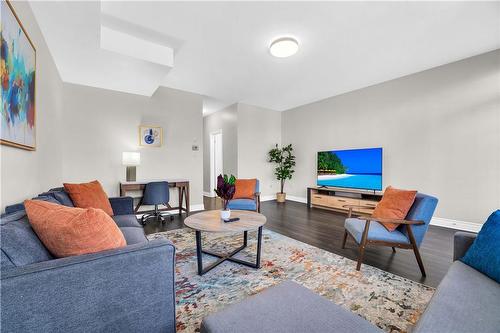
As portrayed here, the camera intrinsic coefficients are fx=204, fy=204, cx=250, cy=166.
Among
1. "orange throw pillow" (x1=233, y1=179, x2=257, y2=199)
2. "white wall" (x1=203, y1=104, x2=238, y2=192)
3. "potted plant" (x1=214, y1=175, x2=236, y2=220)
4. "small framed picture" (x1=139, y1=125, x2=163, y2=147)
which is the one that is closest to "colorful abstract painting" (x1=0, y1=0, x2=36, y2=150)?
"potted plant" (x1=214, y1=175, x2=236, y2=220)

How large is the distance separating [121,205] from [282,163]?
4.33 meters

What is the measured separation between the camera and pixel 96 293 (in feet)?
2.68

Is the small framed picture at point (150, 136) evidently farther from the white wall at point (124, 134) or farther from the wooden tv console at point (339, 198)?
the wooden tv console at point (339, 198)

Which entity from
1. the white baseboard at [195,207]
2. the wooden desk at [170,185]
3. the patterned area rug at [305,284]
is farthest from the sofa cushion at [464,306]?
the white baseboard at [195,207]

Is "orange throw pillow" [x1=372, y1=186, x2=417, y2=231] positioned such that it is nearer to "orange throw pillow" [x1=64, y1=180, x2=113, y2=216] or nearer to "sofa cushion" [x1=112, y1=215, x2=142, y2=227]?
"sofa cushion" [x1=112, y1=215, x2=142, y2=227]

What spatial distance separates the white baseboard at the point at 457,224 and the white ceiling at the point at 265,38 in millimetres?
2618

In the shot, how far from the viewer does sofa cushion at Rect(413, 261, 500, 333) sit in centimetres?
80

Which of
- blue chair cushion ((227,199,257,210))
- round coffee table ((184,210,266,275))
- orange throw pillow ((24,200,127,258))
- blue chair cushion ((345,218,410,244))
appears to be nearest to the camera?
orange throw pillow ((24,200,127,258))

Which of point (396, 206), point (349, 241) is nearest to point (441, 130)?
point (396, 206)

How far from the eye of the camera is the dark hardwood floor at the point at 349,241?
204cm

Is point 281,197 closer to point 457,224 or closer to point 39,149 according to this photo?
point 457,224

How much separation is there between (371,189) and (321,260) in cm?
274

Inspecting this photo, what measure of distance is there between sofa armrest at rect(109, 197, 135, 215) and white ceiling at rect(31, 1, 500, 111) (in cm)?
186

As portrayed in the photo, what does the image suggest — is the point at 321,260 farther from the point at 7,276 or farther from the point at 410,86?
the point at 410,86
